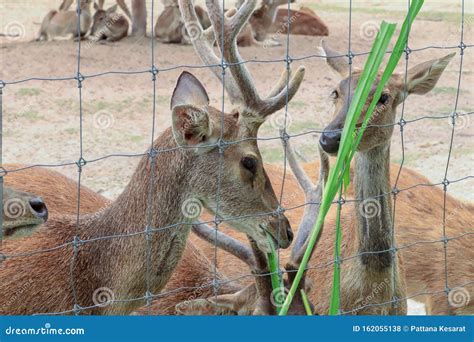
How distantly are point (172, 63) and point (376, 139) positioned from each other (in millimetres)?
7619

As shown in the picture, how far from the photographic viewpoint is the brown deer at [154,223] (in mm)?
4035

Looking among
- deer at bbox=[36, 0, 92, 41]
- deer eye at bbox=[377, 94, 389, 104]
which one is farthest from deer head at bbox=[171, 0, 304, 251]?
deer at bbox=[36, 0, 92, 41]

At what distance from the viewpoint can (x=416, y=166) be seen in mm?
8414

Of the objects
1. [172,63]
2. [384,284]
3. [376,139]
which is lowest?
[384,284]

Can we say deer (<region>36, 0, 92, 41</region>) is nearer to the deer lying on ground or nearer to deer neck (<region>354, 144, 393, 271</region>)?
deer neck (<region>354, 144, 393, 271</region>)

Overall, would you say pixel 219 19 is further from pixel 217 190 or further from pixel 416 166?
pixel 416 166

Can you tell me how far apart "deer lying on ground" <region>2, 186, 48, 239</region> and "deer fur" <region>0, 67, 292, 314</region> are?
15 cm

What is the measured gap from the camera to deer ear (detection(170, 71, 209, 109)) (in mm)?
4168

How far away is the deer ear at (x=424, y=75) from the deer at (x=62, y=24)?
880cm

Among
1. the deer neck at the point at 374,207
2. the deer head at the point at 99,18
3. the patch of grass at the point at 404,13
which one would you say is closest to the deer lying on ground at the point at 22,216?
the deer neck at the point at 374,207

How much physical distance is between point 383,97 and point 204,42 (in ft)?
3.08

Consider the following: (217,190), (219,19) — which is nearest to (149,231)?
(217,190)

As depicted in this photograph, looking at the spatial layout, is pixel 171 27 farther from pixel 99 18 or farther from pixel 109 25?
pixel 99 18

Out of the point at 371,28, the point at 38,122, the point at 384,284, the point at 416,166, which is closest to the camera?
the point at 384,284
